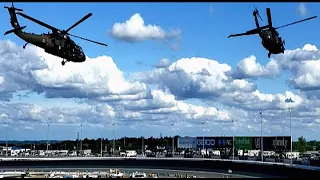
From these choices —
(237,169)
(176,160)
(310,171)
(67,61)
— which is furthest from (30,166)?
(67,61)

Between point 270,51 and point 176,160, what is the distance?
114 meters

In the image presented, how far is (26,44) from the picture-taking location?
5400 cm

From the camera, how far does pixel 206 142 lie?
172000 mm

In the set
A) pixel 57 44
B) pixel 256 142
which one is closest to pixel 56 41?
pixel 57 44

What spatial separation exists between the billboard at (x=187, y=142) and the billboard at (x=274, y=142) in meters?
30.4

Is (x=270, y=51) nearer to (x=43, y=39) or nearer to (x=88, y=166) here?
(x=43, y=39)

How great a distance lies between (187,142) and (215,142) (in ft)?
45.9

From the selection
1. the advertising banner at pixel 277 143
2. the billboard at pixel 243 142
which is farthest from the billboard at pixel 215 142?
the advertising banner at pixel 277 143

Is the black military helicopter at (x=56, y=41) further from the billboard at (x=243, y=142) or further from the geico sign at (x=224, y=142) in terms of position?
the geico sign at (x=224, y=142)

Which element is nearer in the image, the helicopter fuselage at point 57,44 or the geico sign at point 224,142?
the helicopter fuselage at point 57,44

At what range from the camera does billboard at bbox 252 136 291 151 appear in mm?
143500

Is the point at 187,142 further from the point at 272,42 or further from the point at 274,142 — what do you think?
the point at 272,42

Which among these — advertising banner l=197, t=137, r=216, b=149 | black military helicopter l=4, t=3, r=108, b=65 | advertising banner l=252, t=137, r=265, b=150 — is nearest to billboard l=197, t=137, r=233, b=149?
advertising banner l=197, t=137, r=216, b=149

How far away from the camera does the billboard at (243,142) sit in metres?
152
